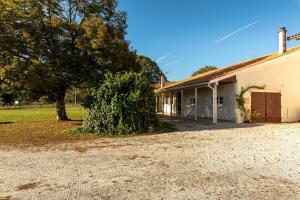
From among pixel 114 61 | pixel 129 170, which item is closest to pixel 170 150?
pixel 129 170

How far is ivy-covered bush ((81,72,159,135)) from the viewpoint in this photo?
11.5 m

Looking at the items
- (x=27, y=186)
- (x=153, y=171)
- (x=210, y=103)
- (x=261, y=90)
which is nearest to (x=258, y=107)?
(x=261, y=90)

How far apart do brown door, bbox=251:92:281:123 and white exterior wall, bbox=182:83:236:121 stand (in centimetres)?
120

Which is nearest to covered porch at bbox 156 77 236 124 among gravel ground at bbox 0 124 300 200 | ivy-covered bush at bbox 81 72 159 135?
ivy-covered bush at bbox 81 72 159 135

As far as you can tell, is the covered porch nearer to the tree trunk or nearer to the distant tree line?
the distant tree line

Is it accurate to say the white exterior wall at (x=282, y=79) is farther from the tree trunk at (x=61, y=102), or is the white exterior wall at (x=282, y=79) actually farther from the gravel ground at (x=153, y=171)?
the tree trunk at (x=61, y=102)

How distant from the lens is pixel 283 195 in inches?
161

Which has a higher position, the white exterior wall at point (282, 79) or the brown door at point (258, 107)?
the white exterior wall at point (282, 79)

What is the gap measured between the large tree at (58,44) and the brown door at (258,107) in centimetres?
769

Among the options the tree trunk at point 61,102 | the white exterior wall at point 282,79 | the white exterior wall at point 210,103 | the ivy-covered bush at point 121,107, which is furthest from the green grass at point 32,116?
the white exterior wall at point 282,79

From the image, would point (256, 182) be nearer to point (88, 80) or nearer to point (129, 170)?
point (129, 170)

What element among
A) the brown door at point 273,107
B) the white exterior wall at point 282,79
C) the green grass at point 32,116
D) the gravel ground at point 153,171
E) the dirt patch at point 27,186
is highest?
the white exterior wall at point 282,79

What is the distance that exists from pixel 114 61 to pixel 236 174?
9.98 meters

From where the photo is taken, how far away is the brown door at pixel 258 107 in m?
16.0
